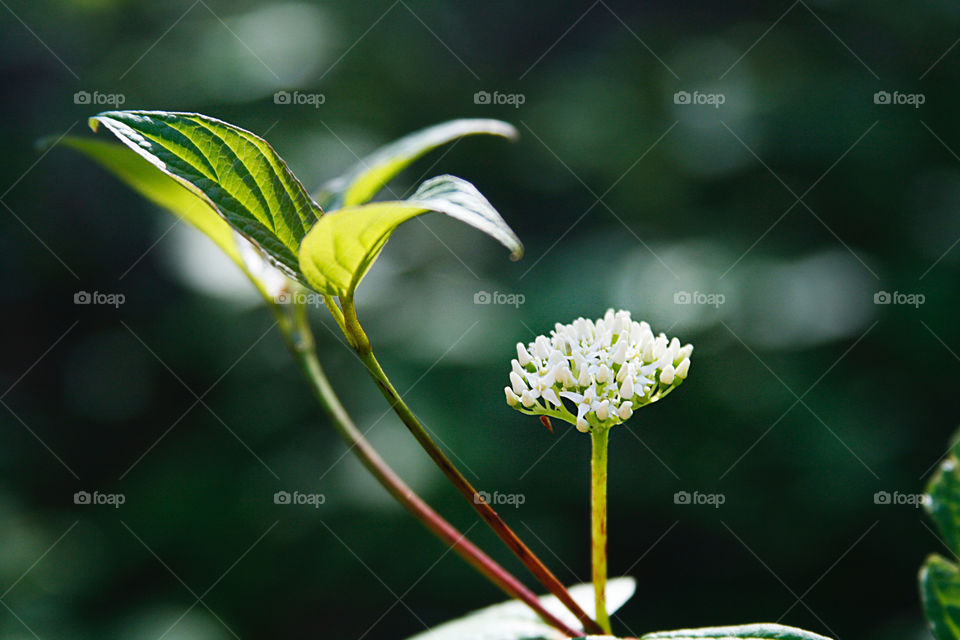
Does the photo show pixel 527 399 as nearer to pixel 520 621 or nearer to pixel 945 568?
pixel 520 621

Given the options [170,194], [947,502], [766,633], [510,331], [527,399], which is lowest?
[766,633]

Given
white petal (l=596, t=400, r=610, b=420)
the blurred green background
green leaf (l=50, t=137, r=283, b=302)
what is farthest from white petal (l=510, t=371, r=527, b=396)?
the blurred green background

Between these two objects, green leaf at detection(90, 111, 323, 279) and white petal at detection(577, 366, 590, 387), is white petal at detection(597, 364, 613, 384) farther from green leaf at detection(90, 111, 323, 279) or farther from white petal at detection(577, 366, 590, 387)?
green leaf at detection(90, 111, 323, 279)

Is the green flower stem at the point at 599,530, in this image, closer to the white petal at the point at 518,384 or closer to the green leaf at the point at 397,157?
the white petal at the point at 518,384

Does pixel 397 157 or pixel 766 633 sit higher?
pixel 397 157

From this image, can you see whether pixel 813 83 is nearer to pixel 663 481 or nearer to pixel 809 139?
pixel 809 139

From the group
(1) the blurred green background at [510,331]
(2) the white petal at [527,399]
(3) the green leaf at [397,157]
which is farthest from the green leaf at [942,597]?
(1) the blurred green background at [510,331]

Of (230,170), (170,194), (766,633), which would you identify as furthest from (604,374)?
(170,194)
